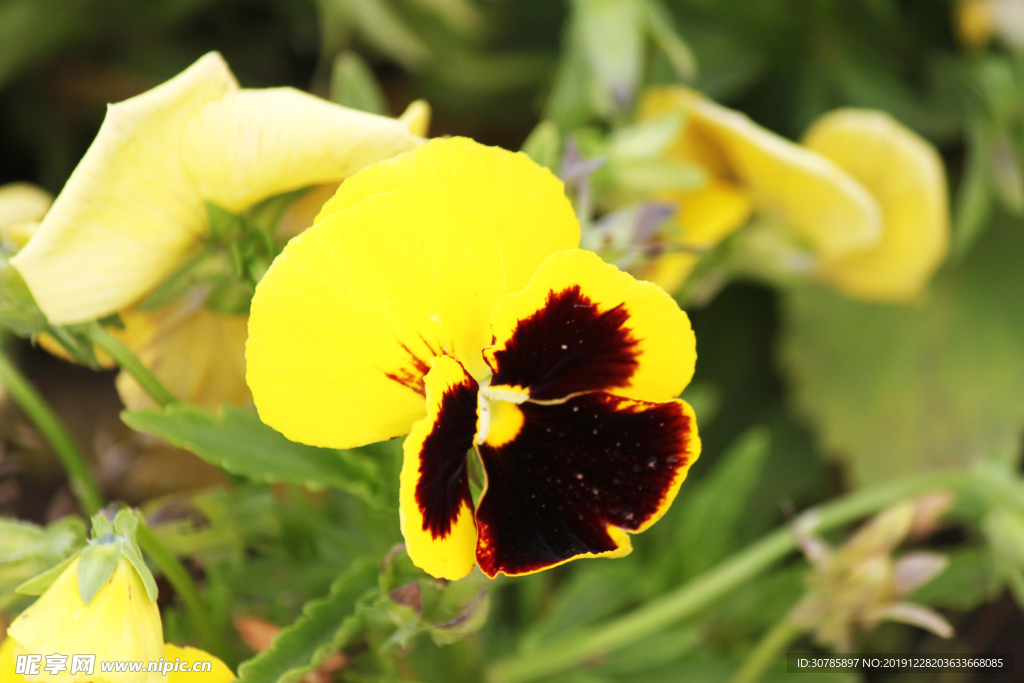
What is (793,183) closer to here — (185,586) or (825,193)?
(825,193)

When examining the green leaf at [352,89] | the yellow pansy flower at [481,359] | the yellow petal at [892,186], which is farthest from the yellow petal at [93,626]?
the yellow petal at [892,186]

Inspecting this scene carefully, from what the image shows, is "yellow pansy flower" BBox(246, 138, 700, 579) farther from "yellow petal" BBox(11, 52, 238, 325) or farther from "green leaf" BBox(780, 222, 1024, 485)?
"green leaf" BBox(780, 222, 1024, 485)

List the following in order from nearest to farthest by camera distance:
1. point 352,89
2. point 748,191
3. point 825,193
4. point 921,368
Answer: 1. point 352,89
2. point 825,193
3. point 748,191
4. point 921,368

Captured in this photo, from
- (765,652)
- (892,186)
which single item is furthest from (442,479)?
(892,186)

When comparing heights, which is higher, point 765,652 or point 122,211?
point 122,211

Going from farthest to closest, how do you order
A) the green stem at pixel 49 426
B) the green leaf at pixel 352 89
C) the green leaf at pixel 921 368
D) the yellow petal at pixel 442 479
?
the green leaf at pixel 921 368
the green leaf at pixel 352 89
the green stem at pixel 49 426
the yellow petal at pixel 442 479

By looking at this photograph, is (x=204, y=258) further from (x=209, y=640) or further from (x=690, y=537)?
(x=690, y=537)

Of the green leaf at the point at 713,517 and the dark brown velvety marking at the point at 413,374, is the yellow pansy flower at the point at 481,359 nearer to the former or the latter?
the dark brown velvety marking at the point at 413,374

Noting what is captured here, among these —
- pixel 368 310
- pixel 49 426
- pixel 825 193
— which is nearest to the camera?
pixel 368 310
